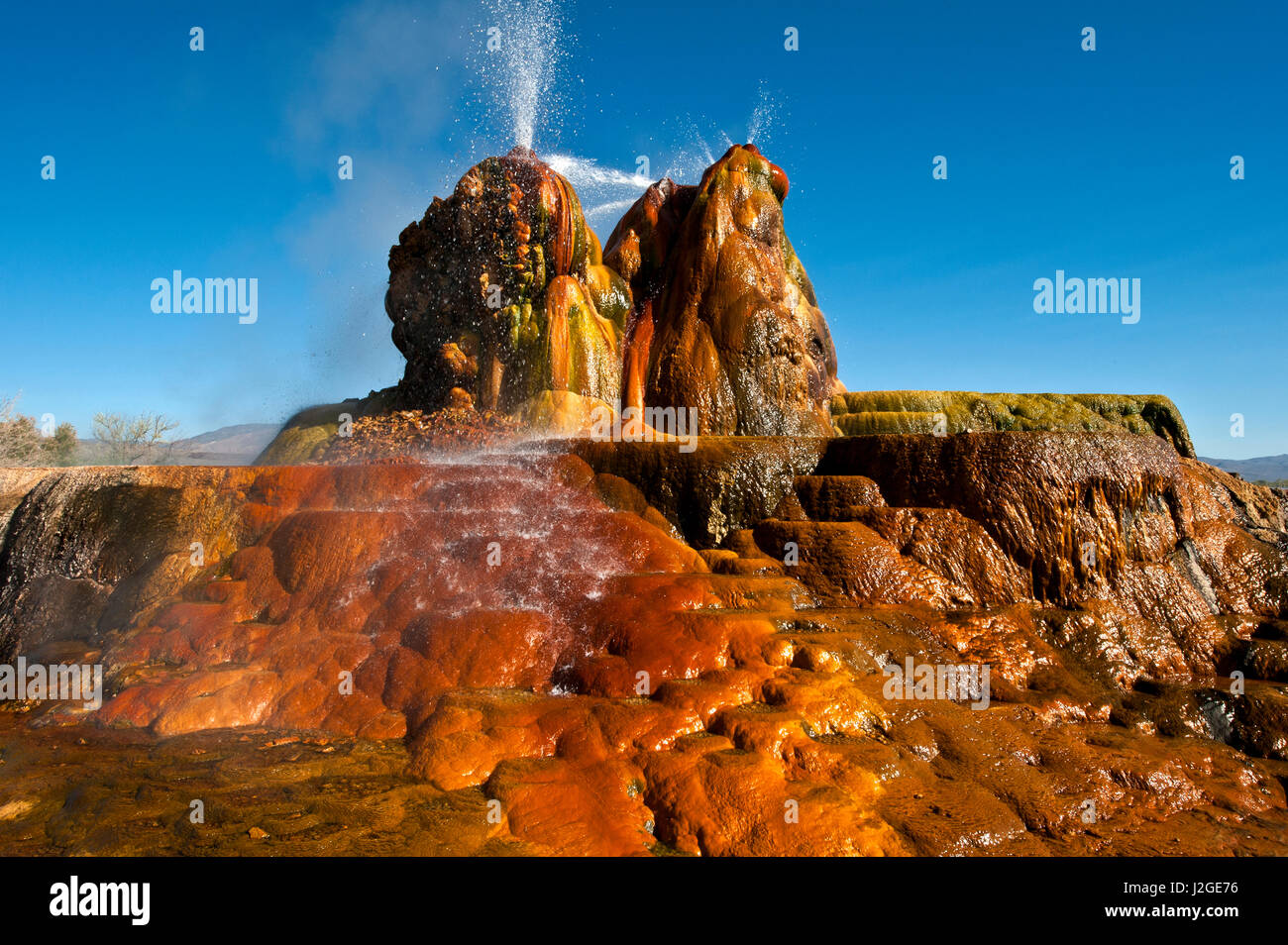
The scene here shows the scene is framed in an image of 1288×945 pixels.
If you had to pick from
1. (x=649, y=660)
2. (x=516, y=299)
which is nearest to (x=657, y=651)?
(x=649, y=660)

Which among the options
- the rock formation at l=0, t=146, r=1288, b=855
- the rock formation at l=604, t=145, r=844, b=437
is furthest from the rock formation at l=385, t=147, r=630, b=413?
the rock formation at l=0, t=146, r=1288, b=855

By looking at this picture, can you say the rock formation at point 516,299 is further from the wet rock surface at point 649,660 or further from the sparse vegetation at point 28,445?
the sparse vegetation at point 28,445

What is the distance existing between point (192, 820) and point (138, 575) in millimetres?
5355

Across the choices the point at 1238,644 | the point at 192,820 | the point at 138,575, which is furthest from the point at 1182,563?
the point at 138,575

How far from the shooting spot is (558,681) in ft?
16.8

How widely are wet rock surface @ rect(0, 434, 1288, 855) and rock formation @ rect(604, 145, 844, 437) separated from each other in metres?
Answer: 5.26

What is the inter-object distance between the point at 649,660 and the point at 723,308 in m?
11.0

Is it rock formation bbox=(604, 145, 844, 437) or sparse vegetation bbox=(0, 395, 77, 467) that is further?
sparse vegetation bbox=(0, 395, 77, 467)

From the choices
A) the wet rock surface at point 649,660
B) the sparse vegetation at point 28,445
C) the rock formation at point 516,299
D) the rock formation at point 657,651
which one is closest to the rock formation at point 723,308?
the rock formation at point 516,299

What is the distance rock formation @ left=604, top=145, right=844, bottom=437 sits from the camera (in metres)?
14.0

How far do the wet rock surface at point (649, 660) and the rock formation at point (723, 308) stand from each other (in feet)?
17.3

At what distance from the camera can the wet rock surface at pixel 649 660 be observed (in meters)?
3.58

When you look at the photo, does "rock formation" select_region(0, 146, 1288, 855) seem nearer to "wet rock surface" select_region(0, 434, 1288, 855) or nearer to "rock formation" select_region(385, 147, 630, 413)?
"wet rock surface" select_region(0, 434, 1288, 855)

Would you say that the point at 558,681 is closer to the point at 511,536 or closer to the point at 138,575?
the point at 511,536
